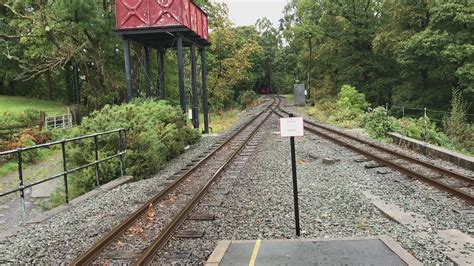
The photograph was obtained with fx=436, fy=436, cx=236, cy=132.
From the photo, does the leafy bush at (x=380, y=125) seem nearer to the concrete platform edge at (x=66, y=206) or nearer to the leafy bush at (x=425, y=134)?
the leafy bush at (x=425, y=134)

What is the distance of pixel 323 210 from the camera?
7156 mm

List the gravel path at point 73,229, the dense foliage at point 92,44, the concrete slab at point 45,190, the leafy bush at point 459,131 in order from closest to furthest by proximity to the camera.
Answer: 1. the gravel path at point 73,229
2. the concrete slab at point 45,190
3. the leafy bush at point 459,131
4. the dense foliage at point 92,44

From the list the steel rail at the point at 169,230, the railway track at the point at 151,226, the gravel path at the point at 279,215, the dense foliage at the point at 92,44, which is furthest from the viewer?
the dense foliage at the point at 92,44

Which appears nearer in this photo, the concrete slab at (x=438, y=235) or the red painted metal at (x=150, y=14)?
the concrete slab at (x=438, y=235)

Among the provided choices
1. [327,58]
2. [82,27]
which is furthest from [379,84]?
[82,27]

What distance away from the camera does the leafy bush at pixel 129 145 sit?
1012 centimetres

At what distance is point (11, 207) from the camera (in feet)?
44.7

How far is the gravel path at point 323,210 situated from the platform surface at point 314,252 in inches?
12.2

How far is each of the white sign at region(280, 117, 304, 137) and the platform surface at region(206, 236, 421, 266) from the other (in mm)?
1457

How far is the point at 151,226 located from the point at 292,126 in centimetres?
261

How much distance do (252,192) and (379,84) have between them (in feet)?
125

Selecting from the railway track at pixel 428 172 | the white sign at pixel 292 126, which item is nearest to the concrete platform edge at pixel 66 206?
the white sign at pixel 292 126

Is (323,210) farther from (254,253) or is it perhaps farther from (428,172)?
(428,172)

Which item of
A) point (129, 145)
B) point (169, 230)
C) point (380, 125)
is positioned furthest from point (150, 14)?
point (169, 230)
